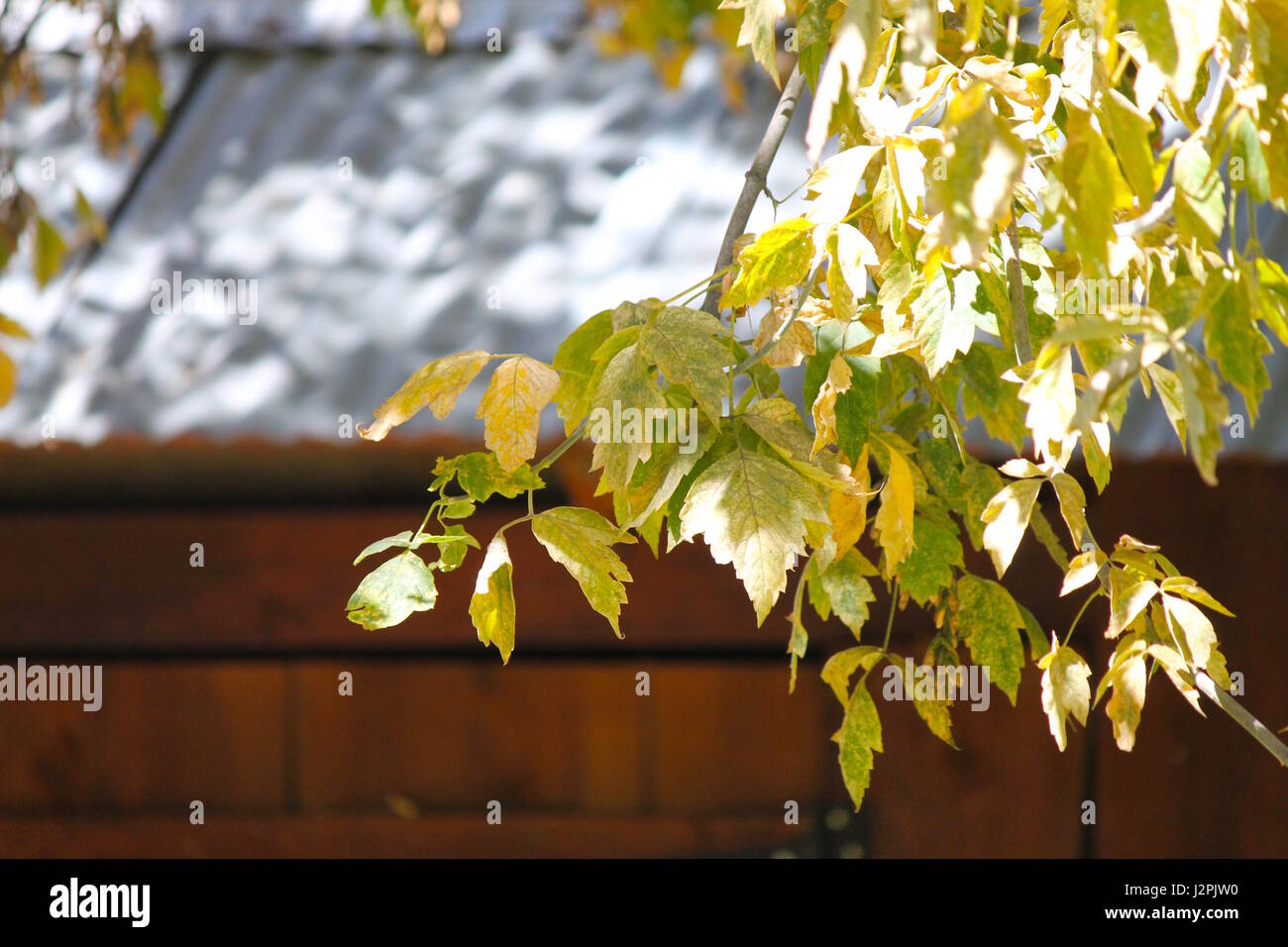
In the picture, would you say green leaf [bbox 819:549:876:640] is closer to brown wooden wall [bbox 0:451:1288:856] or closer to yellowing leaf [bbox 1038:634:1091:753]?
yellowing leaf [bbox 1038:634:1091:753]

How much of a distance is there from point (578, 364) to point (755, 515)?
1.00 feet

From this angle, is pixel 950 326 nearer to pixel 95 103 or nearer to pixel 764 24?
pixel 764 24

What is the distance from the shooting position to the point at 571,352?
1219mm

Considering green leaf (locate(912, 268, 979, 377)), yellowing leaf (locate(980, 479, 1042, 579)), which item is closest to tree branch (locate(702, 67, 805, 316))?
green leaf (locate(912, 268, 979, 377))

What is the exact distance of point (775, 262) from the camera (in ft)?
3.54

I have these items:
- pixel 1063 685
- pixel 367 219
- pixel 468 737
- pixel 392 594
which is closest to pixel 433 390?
pixel 392 594

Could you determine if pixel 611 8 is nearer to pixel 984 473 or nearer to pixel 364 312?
pixel 364 312

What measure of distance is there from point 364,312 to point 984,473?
1855 mm

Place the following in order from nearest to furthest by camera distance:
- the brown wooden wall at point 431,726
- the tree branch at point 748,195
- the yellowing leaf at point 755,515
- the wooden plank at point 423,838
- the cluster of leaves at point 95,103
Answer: the yellowing leaf at point 755,515, the tree branch at point 748,195, the cluster of leaves at point 95,103, the brown wooden wall at point 431,726, the wooden plank at point 423,838

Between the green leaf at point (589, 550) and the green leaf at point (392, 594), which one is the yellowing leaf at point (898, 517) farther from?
the green leaf at point (392, 594)

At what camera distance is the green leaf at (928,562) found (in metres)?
1.34

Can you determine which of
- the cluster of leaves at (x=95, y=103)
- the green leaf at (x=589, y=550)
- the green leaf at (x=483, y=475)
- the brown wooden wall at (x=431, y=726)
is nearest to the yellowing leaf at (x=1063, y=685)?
the green leaf at (x=589, y=550)

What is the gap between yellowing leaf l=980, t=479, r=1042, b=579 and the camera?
1022mm
